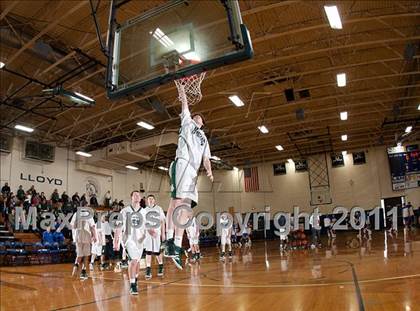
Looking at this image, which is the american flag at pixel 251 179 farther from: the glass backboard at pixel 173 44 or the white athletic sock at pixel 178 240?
the white athletic sock at pixel 178 240

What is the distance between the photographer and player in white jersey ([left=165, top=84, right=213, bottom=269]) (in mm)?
3389

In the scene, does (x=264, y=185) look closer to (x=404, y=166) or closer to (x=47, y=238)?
Answer: (x=404, y=166)

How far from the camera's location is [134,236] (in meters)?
7.41

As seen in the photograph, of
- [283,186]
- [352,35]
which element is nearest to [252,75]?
[352,35]

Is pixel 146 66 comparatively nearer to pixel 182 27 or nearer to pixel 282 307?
pixel 182 27

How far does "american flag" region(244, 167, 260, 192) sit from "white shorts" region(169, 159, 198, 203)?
2796cm

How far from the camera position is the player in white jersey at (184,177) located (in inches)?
133

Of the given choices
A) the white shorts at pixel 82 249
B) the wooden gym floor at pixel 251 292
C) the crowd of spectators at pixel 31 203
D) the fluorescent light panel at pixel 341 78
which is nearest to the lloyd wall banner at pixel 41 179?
the crowd of spectators at pixel 31 203

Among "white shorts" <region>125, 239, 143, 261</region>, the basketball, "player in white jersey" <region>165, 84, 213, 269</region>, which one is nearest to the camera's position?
"player in white jersey" <region>165, 84, 213, 269</region>

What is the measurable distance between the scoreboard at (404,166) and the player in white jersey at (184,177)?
1193 inches

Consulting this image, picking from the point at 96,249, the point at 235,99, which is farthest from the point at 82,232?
the point at 235,99

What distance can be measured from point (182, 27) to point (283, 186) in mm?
30573

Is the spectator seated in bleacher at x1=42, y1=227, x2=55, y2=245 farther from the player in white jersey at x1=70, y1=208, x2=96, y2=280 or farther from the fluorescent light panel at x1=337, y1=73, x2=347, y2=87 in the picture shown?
the fluorescent light panel at x1=337, y1=73, x2=347, y2=87

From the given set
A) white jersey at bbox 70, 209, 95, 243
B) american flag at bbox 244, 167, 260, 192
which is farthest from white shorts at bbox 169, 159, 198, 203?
american flag at bbox 244, 167, 260, 192
